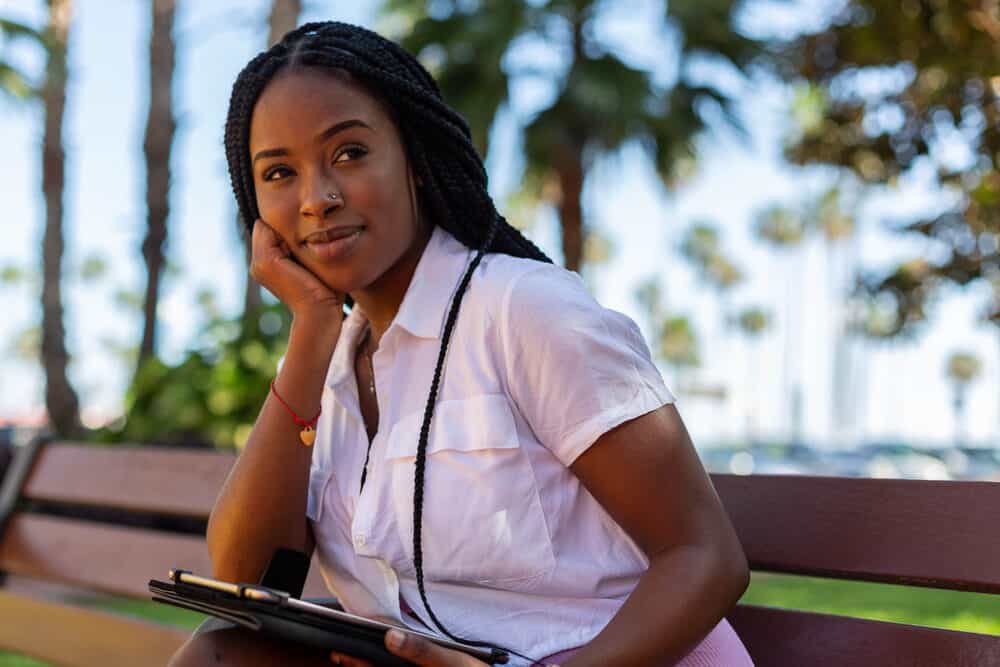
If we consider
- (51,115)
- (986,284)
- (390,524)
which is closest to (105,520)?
(986,284)

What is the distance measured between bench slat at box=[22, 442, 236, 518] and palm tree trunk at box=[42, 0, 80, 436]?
9.74m

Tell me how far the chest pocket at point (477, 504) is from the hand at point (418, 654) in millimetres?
202

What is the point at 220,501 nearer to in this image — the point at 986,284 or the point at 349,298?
the point at 349,298

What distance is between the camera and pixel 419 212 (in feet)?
7.00

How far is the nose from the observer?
196 centimetres

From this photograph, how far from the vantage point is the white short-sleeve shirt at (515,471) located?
5.76 feet

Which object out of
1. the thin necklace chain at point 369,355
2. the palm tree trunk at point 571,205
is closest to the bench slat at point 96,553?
the thin necklace chain at point 369,355

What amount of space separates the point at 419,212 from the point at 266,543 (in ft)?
2.21

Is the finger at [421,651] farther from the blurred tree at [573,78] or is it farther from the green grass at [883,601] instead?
the blurred tree at [573,78]

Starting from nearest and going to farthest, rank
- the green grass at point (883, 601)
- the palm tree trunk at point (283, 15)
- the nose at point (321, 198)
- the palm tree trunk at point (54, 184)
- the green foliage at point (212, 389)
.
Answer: the nose at point (321, 198) < the green grass at point (883, 601) < the green foliage at point (212, 389) < the palm tree trunk at point (283, 15) < the palm tree trunk at point (54, 184)

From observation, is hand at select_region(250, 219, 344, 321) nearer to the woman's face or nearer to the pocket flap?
the woman's face

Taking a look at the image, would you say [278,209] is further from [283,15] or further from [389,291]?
[283,15]

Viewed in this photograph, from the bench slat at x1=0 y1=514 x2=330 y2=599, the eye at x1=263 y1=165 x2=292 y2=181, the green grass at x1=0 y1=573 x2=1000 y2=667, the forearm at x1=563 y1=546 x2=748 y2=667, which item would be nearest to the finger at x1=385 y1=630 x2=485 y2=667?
the forearm at x1=563 y1=546 x2=748 y2=667

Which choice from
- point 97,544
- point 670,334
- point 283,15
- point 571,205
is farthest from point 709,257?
point 97,544
